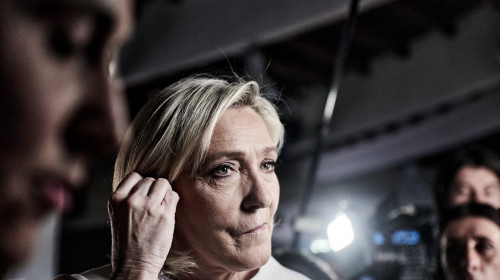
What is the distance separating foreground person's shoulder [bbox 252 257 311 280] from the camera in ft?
4.97

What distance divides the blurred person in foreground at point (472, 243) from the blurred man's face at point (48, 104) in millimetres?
1821

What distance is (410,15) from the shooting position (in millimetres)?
3986

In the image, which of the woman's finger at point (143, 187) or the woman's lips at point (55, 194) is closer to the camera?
the woman's lips at point (55, 194)

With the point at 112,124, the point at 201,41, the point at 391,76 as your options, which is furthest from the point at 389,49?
the point at 112,124

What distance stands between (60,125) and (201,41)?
329 centimetres

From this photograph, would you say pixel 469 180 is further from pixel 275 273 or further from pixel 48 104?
pixel 48 104

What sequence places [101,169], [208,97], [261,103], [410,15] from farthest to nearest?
1. [101,169]
2. [410,15]
3. [261,103]
4. [208,97]

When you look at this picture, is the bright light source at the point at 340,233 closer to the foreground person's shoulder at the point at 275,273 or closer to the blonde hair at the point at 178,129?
the foreground person's shoulder at the point at 275,273

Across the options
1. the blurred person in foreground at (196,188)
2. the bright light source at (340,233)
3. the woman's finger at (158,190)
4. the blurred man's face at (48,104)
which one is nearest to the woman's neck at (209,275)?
the blurred person in foreground at (196,188)

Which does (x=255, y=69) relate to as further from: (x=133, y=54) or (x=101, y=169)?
(x=101, y=169)

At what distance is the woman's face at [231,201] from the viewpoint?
1269mm

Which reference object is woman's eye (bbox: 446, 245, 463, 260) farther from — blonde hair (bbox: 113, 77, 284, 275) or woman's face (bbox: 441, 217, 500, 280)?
blonde hair (bbox: 113, 77, 284, 275)

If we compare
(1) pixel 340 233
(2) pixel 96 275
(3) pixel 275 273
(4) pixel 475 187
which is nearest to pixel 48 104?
(2) pixel 96 275

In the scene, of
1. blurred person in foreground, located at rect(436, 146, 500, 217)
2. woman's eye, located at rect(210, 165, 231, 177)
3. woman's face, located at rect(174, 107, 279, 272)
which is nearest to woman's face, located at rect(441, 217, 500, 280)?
blurred person in foreground, located at rect(436, 146, 500, 217)
